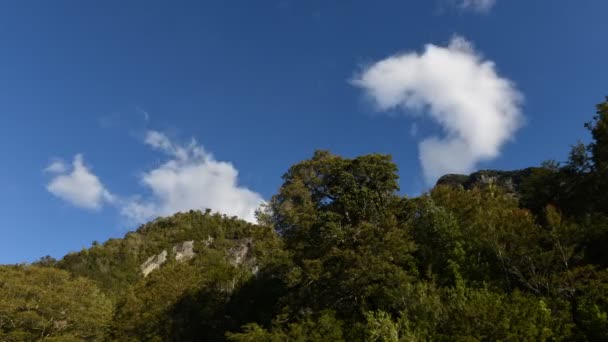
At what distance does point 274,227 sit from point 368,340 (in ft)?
84.3

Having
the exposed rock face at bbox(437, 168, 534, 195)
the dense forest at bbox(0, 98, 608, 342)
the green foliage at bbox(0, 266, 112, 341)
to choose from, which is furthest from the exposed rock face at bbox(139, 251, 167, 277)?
the exposed rock face at bbox(437, 168, 534, 195)

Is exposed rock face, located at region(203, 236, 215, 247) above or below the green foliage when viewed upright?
above

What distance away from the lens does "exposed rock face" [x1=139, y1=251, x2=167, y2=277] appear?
323 feet

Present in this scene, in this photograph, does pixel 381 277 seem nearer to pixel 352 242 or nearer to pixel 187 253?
pixel 352 242

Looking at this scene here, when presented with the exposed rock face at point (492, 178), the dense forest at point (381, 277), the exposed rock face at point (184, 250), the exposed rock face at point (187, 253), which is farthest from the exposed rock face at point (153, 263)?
the exposed rock face at point (492, 178)

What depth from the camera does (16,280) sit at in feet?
159

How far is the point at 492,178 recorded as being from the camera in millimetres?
101312

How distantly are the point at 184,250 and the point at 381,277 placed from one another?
246 feet

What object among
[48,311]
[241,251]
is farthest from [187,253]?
[48,311]

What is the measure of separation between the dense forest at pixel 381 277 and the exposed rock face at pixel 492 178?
46.4 meters

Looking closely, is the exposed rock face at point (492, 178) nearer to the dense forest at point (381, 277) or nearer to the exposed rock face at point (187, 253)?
the exposed rock face at point (187, 253)

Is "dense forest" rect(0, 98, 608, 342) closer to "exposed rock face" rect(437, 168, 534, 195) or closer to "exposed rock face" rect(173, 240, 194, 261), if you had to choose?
"exposed rock face" rect(173, 240, 194, 261)

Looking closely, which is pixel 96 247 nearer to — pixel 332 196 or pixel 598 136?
pixel 332 196

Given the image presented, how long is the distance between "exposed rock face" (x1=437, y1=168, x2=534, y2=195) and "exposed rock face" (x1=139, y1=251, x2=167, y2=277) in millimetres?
61564
